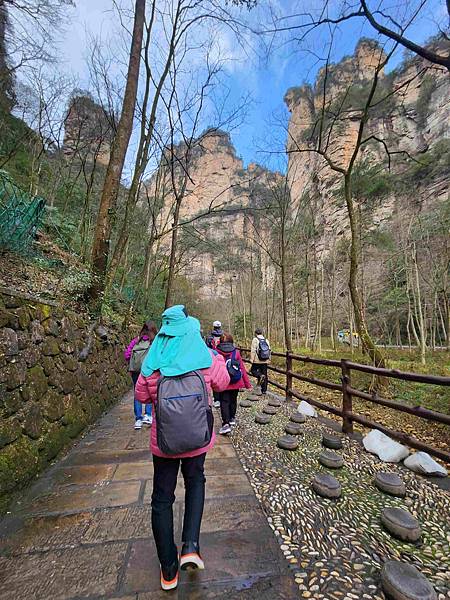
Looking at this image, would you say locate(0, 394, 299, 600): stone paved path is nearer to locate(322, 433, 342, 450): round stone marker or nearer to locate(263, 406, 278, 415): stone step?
locate(322, 433, 342, 450): round stone marker

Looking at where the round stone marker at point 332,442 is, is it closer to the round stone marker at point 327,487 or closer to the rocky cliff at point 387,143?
the round stone marker at point 327,487

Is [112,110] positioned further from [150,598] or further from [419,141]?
[419,141]

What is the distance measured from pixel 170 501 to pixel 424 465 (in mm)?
2385

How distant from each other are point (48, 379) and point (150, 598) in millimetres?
2101

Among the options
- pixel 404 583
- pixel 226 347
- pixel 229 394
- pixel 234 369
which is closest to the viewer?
pixel 404 583

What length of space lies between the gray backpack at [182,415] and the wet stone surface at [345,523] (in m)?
0.78

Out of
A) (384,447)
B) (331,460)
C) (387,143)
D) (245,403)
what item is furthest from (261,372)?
(387,143)

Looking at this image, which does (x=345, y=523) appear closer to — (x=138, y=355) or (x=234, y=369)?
(x=234, y=369)

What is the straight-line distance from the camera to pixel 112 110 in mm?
8633

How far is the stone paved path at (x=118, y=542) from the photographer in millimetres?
1332

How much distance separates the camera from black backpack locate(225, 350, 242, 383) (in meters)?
3.57

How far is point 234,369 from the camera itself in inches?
142

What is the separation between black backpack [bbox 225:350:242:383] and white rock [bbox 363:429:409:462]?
158cm

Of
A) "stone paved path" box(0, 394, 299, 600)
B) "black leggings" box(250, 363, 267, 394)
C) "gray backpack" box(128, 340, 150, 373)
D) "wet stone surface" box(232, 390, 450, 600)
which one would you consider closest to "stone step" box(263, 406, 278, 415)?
"black leggings" box(250, 363, 267, 394)
